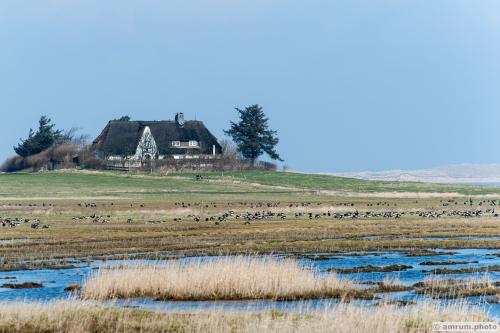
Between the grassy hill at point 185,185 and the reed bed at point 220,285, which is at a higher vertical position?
the grassy hill at point 185,185

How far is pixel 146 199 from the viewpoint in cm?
10288

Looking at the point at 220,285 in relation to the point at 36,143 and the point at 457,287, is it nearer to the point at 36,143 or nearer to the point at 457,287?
the point at 457,287

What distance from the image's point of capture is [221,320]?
26.8 meters

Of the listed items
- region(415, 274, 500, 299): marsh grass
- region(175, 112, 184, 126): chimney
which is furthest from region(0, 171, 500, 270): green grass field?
region(175, 112, 184, 126): chimney

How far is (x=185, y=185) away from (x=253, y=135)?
37.4 metres

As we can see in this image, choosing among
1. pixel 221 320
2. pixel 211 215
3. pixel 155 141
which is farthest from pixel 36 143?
pixel 221 320

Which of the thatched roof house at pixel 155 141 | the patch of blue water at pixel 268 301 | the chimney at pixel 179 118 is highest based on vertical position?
the chimney at pixel 179 118

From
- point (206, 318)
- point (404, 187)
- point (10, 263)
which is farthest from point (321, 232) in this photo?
point (404, 187)

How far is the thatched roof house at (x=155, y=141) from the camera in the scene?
157 m

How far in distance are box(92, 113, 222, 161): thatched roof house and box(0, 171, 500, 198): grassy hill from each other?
14425 millimetres

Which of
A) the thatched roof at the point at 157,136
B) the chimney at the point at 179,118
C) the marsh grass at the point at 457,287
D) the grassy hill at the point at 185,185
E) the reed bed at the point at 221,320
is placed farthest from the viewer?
the chimney at the point at 179,118

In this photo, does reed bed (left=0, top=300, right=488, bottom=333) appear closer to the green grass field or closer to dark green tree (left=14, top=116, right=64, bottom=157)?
the green grass field

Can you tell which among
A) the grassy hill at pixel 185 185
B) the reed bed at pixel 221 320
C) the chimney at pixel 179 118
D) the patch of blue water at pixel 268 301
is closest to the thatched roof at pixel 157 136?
the chimney at pixel 179 118

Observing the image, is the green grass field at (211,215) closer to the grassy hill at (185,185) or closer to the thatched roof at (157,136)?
the grassy hill at (185,185)
